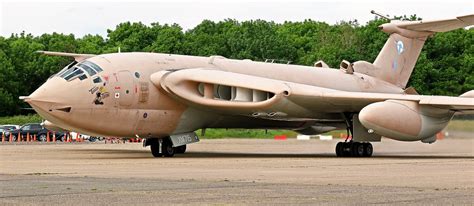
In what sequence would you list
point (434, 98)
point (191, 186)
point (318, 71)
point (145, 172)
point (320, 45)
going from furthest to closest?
point (320, 45) → point (318, 71) → point (434, 98) → point (145, 172) → point (191, 186)

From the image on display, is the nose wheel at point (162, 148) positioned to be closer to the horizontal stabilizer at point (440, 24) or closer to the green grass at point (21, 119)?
the horizontal stabilizer at point (440, 24)

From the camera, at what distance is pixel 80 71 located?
32562mm

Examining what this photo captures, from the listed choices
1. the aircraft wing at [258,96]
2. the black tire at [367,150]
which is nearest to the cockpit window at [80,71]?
the aircraft wing at [258,96]

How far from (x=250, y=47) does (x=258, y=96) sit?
2856 inches

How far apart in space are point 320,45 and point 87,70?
279 feet

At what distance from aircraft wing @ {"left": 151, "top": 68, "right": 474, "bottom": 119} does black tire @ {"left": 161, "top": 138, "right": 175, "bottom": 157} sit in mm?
1530

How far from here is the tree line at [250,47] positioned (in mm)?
87125

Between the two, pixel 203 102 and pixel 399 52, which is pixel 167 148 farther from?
pixel 399 52

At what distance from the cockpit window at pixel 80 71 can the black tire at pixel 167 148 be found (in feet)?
12.1

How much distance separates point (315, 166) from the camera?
26203 millimetres

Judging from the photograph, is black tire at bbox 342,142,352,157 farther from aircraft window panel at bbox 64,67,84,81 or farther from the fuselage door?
aircraft window panel at bbox 64,67,84,81

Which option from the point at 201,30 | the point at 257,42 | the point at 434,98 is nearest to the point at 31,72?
the point at 257,42

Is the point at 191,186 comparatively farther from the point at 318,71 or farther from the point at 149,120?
the point at 318,71

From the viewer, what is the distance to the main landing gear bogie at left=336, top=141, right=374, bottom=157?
1396 inches
